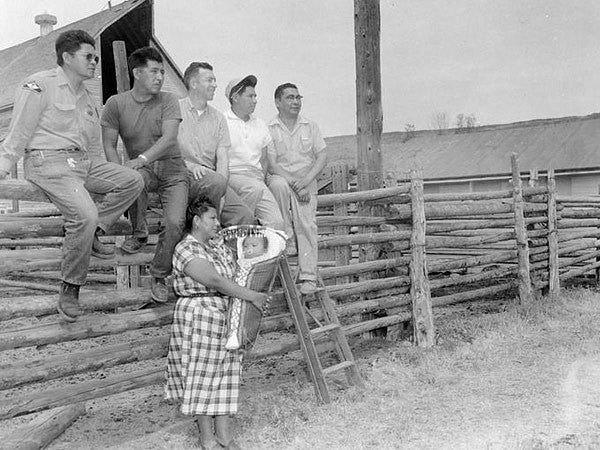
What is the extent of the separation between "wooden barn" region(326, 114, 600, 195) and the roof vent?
33.3ft

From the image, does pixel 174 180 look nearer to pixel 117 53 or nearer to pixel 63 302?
pixel 63 302

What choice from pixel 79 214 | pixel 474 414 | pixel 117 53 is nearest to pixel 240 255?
pixel 79 214

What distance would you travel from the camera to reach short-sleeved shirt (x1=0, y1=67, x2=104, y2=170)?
13.1 ft

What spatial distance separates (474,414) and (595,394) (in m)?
1.21

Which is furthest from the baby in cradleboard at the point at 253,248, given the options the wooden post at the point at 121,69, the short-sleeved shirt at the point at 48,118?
the wooden post at the point at 121,69

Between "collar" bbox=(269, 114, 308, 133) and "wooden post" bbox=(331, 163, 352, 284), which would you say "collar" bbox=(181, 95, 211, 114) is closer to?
"collar" bbox=(269, 114, 308, 133)

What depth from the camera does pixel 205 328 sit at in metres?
4.26

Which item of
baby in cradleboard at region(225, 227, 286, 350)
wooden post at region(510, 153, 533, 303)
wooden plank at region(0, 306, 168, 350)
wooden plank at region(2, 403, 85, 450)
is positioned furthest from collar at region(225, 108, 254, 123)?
wooden post at region(510, 153, 533, 303)

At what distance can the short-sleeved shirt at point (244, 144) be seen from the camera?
531 cm

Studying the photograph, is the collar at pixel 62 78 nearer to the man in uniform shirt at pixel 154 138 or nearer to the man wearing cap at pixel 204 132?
the man in uniform shirt at pixel 154 138

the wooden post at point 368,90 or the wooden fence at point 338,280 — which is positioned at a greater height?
the wooden post at point 368,90

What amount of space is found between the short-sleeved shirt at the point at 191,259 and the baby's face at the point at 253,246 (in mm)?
156

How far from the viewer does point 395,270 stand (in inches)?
311

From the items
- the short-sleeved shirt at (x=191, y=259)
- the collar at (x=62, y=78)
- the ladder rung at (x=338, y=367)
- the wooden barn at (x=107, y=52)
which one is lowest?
the ladder rung at (x=338, y=367)
